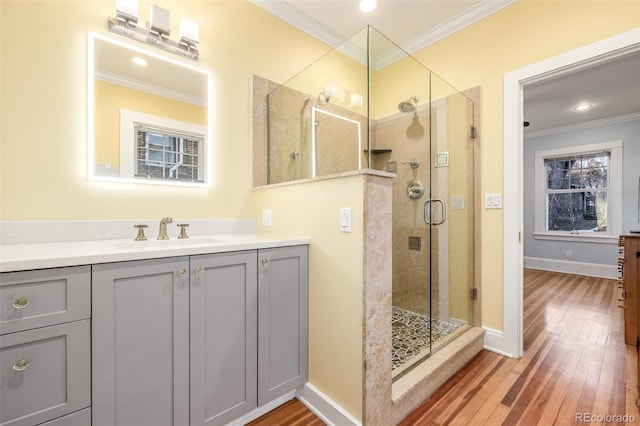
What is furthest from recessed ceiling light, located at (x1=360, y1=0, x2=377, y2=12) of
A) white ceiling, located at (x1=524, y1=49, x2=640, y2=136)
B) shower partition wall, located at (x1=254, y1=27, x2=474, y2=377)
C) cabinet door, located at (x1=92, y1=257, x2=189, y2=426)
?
cabinet door, located at (x1=92, y1=257, x2=189, y2=426)

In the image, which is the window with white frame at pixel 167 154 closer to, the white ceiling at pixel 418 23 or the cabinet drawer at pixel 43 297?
the cabinet drawer at pixel 43 297

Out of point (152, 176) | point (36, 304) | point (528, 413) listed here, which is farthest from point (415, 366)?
point (152, 176)

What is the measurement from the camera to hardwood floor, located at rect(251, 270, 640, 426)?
58.1 inches

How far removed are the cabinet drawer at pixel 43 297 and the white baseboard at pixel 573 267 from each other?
6.67 m

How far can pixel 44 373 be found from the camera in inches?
35.9

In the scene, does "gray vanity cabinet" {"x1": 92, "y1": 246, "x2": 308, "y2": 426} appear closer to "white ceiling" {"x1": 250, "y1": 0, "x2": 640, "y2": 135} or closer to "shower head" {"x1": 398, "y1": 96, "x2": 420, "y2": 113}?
"shower head" {"x1": 398, "y1": 96, "x2": 420, "y2": 113}

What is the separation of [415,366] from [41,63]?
2622 mm

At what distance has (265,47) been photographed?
2.21 meters

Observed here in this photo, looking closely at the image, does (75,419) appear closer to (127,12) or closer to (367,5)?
(127,12)

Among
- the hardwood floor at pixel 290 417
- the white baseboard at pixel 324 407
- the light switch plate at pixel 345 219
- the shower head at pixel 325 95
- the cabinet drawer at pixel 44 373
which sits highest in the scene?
the shower head at pixel 325 95

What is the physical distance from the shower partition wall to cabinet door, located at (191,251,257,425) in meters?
0.95

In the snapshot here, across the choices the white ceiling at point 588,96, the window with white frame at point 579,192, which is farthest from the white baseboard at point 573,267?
the white ceiling at point 588,96

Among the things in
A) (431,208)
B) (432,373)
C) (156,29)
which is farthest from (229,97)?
(432,373)

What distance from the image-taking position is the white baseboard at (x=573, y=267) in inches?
181
